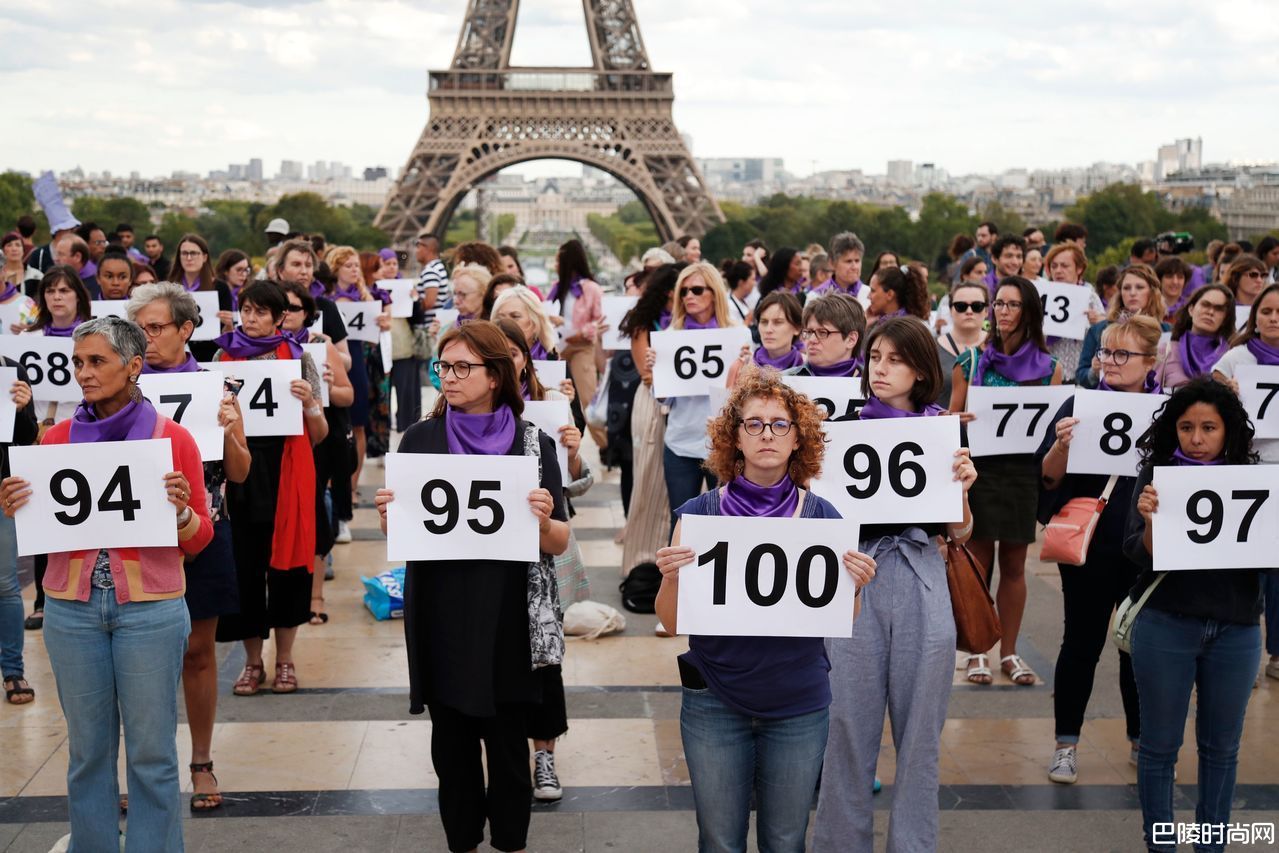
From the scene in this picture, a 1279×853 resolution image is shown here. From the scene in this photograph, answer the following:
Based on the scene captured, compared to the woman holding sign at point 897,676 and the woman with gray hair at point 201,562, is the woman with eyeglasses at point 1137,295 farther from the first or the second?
the woman with gray hair at point 201,562

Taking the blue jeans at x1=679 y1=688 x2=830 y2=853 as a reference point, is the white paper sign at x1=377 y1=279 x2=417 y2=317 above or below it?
above

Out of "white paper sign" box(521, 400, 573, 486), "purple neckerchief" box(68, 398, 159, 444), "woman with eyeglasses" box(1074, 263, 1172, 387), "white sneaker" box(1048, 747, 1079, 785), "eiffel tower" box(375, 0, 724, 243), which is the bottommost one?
"white sneaker" box(1048, 747, 1079, 785)

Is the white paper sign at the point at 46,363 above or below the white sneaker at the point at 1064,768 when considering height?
above

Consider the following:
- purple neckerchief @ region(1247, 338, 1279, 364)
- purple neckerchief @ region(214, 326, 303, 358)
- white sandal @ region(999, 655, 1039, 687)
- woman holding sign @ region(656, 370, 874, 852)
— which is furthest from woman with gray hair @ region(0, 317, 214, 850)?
purple neckerchief @ region(1247, 338, 1279, 364)

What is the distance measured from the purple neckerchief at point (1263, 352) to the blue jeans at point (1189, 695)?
224cm

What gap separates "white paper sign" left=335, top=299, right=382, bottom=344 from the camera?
1089cm

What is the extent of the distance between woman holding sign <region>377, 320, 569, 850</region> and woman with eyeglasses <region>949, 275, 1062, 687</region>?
2.50m

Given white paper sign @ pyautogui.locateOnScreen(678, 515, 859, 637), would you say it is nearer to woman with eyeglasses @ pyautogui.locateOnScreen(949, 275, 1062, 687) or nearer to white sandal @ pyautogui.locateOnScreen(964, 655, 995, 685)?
woman with eyeglasses @ pyautogui.locateOnScreen(949, 275, 1062, 687)

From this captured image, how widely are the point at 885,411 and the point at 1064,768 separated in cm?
225

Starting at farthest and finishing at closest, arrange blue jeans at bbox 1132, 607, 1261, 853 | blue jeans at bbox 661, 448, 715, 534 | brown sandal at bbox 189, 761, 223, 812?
blue jeans at bbox 661, 448, 715, 534
brown sandal at bbox 189, 761, 223, 812
blue jeans at bbox 1132, 607, 1261, 853

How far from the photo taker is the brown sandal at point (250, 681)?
751 centimetres

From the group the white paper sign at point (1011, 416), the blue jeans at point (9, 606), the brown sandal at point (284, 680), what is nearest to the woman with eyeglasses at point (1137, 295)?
the white paper sign at point (1011, 416)

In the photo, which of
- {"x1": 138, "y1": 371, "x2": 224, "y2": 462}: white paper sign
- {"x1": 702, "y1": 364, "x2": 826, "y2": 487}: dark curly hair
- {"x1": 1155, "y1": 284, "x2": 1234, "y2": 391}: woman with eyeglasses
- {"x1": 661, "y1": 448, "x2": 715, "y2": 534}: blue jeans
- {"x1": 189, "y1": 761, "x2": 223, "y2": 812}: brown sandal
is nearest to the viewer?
{"x1": 702, "y1": 364, "x2": 826, "y2": 487}: dark curly hair

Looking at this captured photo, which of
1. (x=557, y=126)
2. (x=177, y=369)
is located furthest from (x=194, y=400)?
(x=557, y=126)
